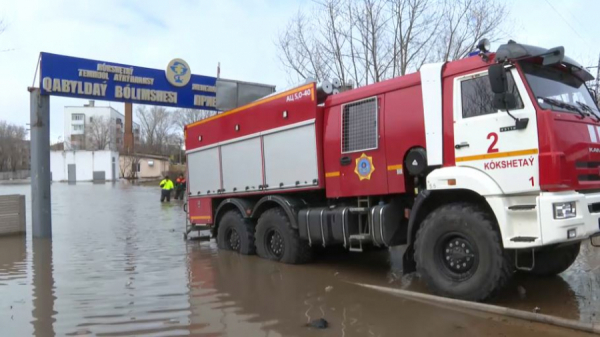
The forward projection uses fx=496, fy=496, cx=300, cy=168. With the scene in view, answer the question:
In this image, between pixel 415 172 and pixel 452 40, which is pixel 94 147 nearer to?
pixel 452 40

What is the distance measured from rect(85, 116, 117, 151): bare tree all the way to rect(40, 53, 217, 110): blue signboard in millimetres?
80086

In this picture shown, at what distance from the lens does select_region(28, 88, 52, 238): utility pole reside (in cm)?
1271

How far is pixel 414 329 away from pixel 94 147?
310 ft

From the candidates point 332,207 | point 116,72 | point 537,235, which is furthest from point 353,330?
point 116,72

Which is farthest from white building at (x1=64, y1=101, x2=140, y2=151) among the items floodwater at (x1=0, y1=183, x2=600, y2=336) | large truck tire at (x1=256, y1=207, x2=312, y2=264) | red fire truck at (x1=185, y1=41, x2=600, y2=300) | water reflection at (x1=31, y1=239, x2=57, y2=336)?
red fire truck at (x1=185, y1=41, x2=600, y2=300)

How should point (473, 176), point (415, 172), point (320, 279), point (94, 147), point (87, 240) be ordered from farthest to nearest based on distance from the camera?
point (94, 147), point (87, 240), point (320, 279), point (415, 172), point (473, 176)

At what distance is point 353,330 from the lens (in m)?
5.08

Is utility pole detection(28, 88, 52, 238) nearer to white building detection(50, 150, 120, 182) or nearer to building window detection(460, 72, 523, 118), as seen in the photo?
building window detection(460, 72, 523, 118)

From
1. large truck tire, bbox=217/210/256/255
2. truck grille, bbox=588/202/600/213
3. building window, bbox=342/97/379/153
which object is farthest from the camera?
large truck tire, bbox=217/210/256/255

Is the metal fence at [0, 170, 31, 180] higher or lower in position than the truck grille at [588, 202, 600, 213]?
higher

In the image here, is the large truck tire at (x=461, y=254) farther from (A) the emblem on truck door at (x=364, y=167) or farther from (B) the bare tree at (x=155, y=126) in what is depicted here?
(B) the bare tree at (x=155, y=126)

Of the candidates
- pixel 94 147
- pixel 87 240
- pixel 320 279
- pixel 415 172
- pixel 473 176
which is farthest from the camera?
pixel 94 147

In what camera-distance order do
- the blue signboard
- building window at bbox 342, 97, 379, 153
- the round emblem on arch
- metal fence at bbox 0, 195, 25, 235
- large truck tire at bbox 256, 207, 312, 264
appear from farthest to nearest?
the round emblem on arch → metal fence at bbox 0, 195, 25, 235 → the blue signboard → large truck tire at bbox 256, 207, 312, 264 → building window at bbox 342, 97, 379, 153

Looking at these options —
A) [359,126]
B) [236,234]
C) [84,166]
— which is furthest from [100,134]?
[359,126]
